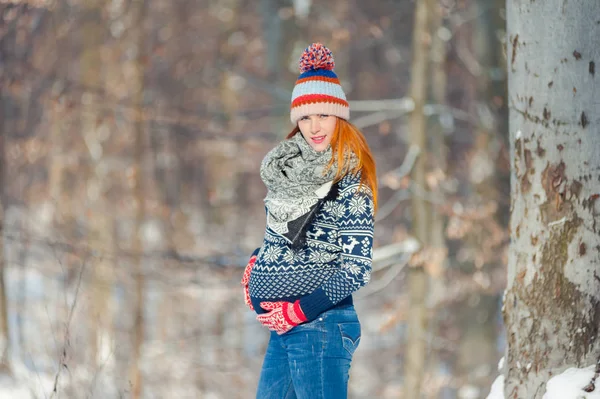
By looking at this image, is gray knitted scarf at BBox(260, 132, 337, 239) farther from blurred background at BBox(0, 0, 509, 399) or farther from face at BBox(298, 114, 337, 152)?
blurred background at BBox(0, 0, 509, 399)

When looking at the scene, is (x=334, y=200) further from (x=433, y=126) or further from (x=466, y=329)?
(x=466, y=329)

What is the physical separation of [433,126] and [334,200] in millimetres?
9514

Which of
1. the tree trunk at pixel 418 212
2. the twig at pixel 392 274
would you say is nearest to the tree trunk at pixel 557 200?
the twig at pixel 392 274

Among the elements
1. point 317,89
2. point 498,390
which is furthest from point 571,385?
point 317,89

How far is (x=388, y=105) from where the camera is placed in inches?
400

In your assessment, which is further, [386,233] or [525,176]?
[386,233]

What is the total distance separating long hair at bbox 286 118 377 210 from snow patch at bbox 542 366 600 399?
115 cm

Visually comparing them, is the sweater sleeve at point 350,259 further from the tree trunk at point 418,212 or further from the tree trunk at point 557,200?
the tree trunk at point 418,212

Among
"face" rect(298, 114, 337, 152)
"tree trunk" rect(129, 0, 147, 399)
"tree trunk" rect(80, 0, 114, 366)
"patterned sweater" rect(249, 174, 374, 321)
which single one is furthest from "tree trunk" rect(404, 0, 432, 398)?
"patterned sweater" rect(249, 174, 374, 321)

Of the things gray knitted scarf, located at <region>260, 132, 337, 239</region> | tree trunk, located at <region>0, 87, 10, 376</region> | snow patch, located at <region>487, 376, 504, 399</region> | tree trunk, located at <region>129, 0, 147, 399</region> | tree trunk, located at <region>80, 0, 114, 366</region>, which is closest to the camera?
gray knitted scarf, located at <region>260, 132, 337, 239</region>

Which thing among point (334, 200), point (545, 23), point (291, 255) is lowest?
point (291, 255)

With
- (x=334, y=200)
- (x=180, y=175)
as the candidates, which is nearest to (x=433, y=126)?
(x=334, y=200)

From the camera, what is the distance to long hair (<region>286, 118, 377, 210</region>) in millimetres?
3432

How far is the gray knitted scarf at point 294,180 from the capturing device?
3.40 meters
